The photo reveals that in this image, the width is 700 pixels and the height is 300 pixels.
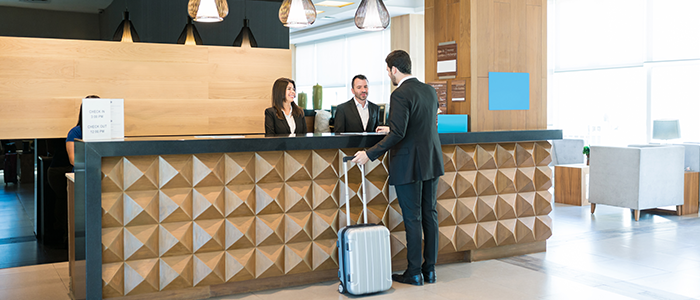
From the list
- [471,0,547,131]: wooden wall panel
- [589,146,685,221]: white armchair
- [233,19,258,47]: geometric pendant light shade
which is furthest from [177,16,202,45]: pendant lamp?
[589,146,685,221]: white armchair

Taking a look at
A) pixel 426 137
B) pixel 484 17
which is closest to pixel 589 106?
pixel 484 17

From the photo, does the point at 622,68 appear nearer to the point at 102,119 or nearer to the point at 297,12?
the point at 297,12

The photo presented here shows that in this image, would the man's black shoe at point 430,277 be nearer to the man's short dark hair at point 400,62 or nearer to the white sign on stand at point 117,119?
the man's short dark hair at point 400,62

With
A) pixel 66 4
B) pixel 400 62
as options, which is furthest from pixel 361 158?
pixel 66 4

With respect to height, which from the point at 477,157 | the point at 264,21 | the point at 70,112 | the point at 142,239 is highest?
the point at 264,21

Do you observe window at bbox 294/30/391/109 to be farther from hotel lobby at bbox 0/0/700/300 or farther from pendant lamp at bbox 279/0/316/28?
pendant lamp at bbox 279/0/316/28

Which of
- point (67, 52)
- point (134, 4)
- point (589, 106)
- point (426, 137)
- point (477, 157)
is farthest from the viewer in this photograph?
point (589, 106)

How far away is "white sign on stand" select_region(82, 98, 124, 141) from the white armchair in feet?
19.1

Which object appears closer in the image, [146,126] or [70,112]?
[70,112]

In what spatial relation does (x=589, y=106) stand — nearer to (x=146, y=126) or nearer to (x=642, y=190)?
(x=642, y=190)

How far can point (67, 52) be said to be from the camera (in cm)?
561

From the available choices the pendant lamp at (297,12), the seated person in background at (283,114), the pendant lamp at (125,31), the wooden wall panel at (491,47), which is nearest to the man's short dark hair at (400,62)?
the pendant lamp at (297,12)

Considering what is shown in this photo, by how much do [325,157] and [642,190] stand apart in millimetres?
4597

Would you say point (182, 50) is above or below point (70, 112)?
above
